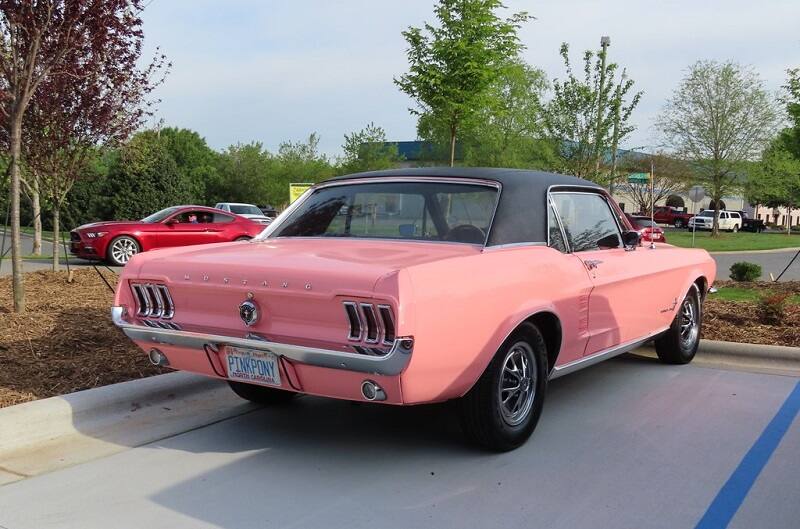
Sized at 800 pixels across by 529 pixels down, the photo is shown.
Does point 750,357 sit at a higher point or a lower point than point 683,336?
lower

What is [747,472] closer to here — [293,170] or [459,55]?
[459,55]

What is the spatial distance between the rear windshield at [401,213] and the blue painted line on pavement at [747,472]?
1.81 metres

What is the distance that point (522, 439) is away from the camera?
4.21 m

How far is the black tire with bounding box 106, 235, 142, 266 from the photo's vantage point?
15.2 meters

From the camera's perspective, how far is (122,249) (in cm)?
1532

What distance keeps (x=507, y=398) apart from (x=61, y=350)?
3547 mm

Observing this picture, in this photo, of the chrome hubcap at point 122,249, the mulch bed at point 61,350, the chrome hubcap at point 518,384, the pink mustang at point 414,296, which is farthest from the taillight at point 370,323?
the chrome hubcap at point 122,249

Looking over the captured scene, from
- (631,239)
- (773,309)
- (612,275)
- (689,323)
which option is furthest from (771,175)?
(612,275)

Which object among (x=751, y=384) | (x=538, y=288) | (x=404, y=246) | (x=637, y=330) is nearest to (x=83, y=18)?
(x=404, y=246)

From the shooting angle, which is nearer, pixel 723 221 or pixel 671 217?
pixel 723 221

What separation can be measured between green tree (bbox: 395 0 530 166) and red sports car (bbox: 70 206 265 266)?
15.5 ft

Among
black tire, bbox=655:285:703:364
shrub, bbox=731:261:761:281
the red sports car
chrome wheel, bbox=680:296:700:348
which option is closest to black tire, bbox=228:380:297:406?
black tire, bbox=655:285:703:364

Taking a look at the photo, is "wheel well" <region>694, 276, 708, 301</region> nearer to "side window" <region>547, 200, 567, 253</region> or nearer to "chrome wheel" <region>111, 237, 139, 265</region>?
→ "side window" <region>547, 200, 567, 253</region>

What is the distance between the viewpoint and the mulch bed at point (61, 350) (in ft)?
16.0
